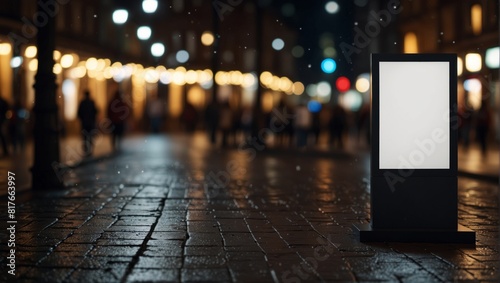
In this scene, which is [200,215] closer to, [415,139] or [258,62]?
[415,139]

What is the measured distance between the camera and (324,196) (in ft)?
42.9

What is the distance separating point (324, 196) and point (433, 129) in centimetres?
481

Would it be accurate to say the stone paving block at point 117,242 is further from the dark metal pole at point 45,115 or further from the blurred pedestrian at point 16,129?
the blurred pedestrian at point 16,129

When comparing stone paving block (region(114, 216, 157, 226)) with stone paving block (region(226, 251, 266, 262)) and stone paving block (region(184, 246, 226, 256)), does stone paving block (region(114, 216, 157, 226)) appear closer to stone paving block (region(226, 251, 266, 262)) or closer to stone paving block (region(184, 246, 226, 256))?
stone paving block (region(184, 246, 226, 256))

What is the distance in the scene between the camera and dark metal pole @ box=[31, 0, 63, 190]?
1338 centimetres

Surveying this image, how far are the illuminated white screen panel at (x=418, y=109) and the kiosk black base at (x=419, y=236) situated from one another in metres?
0.59

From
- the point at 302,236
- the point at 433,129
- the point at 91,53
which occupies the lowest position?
the point at 302,236

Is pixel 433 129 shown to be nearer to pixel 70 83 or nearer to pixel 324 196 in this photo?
pixel 324 196

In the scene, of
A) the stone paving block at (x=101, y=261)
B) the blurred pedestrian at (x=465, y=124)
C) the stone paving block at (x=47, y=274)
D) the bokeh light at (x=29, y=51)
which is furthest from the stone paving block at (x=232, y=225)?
the bokeh light at (x=29, y=51)

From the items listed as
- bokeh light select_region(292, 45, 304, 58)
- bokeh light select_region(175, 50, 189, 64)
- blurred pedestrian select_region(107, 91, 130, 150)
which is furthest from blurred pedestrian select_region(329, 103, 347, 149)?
bokeh light select_region(292, 45, 304, 58)

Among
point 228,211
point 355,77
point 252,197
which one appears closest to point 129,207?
point 228,211

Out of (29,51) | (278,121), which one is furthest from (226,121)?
(29,51)

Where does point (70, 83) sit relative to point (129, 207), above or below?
above

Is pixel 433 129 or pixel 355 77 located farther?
pixel 355 77
